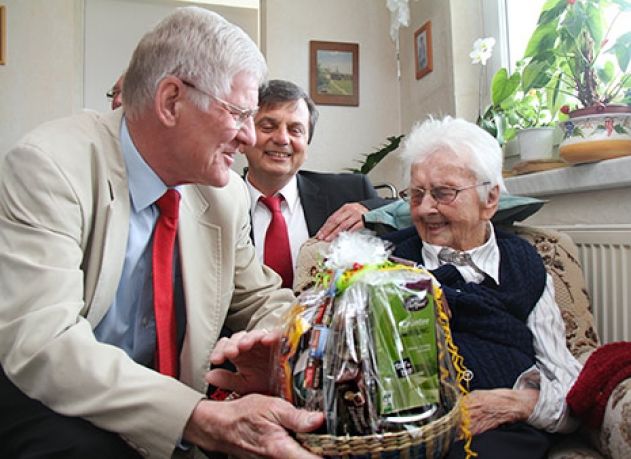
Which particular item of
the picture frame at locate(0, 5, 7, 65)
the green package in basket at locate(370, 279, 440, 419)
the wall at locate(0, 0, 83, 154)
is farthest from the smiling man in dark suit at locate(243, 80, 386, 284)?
the picture frame at locate(0, 5, 7, 65)

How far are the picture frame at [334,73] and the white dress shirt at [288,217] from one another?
130cm

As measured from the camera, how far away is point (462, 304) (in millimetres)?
1299

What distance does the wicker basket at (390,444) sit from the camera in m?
0.69

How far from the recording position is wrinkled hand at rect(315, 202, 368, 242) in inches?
66.9

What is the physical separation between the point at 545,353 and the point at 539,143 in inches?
37.2

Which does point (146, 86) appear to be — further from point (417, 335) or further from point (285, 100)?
point (285, 100)

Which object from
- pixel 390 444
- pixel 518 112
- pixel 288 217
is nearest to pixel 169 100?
pixel 390 444

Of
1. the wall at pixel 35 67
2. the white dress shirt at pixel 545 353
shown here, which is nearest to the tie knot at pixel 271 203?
the white dress shirt at pixel 545 353

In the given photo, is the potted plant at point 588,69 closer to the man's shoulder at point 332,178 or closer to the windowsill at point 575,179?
the windowsill at point 575,179

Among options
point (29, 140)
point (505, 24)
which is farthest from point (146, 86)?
point (505, 24)

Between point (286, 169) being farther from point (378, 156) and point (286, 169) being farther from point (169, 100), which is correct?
point (378, 156)

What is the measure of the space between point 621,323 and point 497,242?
0.47 meters

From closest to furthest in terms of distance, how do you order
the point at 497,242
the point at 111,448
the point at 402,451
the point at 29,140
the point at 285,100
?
the point at 402,451
the point at 111,448
the point at 29,140
the point at 497,242
the point at 285,100

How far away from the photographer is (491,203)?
1.49m
